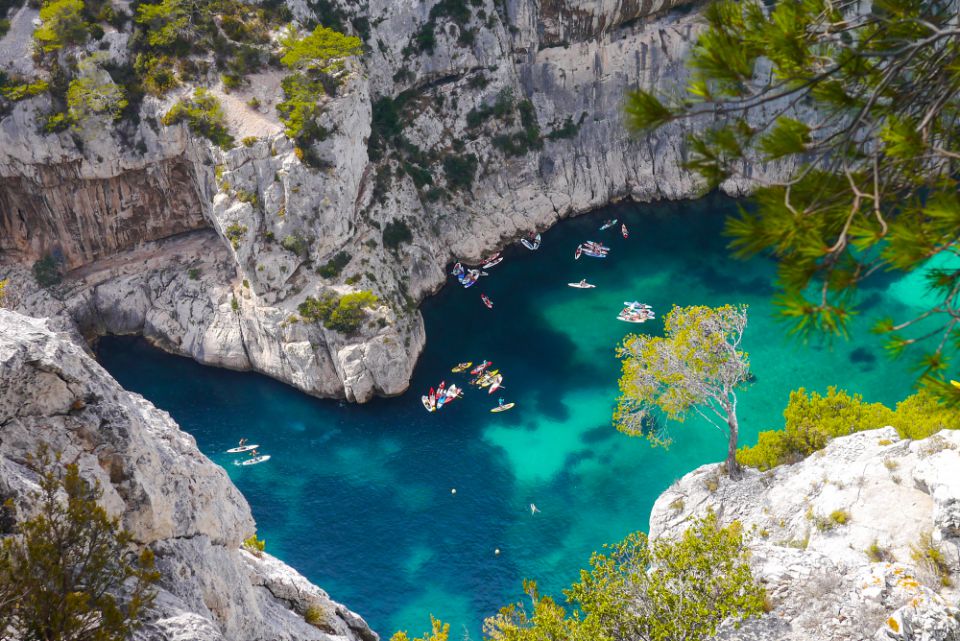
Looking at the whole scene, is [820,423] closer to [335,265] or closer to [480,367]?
[480,367]

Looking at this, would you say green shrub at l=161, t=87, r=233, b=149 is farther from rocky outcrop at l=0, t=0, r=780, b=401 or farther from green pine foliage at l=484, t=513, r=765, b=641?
green pine foliage at l=484, t=513, r=765, b=641

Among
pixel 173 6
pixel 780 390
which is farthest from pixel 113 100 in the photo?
pixel 780 390

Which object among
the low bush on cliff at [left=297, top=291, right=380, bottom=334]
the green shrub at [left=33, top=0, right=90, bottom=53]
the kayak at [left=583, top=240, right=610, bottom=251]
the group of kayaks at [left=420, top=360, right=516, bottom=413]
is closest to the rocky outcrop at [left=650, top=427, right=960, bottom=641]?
the group of kayaks at [left=420, top=360, right=516, bottom=413]

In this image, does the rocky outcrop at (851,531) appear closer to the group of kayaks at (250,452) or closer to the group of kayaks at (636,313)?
the group of kayaks at (636,313)

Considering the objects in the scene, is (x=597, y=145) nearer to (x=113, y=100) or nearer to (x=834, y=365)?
(x=834, y=365)

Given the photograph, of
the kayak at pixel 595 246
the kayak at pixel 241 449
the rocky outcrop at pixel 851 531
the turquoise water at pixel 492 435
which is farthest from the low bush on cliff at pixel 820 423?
the kayak at pixel 595 246

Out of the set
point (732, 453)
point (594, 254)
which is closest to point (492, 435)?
point (732, 453)
